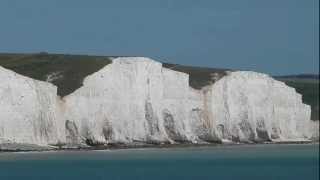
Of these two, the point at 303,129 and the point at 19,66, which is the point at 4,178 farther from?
the point at 303,129

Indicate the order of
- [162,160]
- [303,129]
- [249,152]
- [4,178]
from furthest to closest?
[303,129] → [249,152] → [162,160] → [4,178]

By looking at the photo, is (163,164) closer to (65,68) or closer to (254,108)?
(65,68)

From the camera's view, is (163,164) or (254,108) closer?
(163,164)

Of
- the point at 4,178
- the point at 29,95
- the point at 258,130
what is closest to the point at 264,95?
the point at 258,130

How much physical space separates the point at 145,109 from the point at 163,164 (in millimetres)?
20131

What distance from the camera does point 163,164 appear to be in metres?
60.3

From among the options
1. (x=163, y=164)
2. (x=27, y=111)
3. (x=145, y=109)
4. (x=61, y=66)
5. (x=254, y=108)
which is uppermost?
(x=61, y=66)

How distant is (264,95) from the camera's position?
93375 mm

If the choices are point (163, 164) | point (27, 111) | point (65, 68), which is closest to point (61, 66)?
point (65, 68)

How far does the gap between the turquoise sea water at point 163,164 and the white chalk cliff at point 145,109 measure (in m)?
2.94

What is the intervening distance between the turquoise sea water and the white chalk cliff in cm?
294

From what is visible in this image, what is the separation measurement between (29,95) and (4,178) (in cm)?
2330

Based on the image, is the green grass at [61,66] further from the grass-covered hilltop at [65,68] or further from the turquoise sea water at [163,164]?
the turquoise sea water at [163,164]

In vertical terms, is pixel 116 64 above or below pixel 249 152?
above
